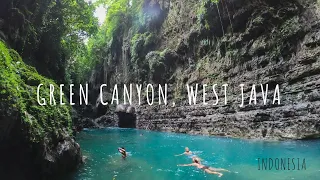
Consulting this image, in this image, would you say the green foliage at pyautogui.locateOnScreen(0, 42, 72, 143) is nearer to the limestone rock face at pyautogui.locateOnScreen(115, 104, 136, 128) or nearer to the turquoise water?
the turquoise water

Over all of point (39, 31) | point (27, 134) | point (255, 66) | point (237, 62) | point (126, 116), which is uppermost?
point (39, 31)

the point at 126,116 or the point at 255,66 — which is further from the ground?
the point at 255,66

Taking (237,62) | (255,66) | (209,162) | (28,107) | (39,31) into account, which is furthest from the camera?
(237,62)

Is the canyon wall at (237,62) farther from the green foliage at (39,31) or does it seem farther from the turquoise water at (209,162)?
the green foliage at (39,31)

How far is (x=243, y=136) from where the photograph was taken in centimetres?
1543

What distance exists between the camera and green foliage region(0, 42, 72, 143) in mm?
5719

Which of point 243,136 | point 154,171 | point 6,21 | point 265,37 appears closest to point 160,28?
point 265,37

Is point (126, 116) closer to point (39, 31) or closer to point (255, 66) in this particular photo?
point (39, 31)

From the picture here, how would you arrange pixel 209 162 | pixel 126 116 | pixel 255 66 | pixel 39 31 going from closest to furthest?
pixel 209 162
pixel 39 31
pixel 255 66
pixel 126 116

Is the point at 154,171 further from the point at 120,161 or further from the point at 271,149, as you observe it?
the point at 271,149

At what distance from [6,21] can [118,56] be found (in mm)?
25971

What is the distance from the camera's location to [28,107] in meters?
7.27

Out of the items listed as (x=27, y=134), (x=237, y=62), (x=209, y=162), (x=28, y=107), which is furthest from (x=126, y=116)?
(x=27, y=134)

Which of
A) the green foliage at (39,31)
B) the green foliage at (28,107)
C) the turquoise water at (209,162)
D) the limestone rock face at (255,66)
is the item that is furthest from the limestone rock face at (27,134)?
the limestone rock face at (255,66)
